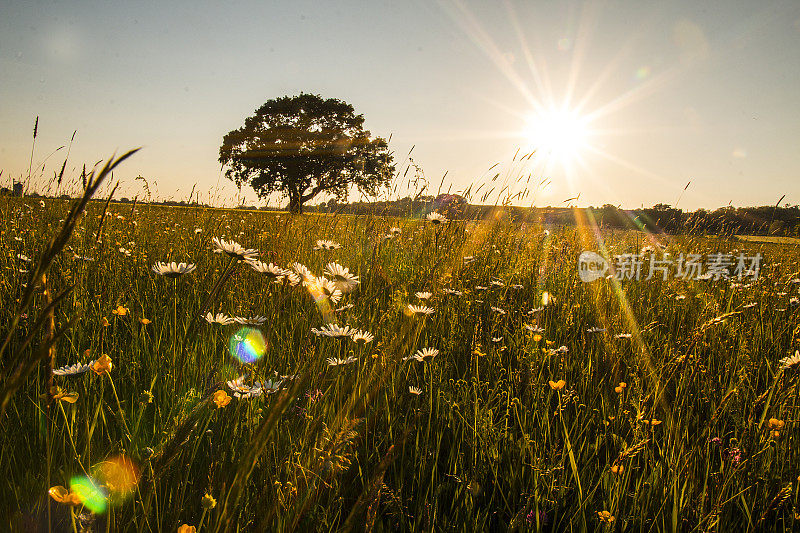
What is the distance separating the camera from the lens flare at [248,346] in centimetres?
154

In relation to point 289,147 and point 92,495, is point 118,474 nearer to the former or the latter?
point 92,495

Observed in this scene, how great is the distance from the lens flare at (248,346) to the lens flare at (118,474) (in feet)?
1.84

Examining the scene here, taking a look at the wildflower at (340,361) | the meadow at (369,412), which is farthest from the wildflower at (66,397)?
the wildflower at (340,361)

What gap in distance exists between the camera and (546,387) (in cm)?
171

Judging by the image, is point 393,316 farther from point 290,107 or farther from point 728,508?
point 290,107

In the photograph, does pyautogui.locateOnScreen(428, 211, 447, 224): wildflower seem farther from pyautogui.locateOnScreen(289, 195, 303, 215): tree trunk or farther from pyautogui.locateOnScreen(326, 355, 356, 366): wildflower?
pyautogui.locateOnScreen(326, 355, 356, 366): wildflower

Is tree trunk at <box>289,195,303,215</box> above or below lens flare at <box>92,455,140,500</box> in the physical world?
above

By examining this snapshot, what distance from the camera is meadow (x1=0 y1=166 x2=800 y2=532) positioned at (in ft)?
2.74

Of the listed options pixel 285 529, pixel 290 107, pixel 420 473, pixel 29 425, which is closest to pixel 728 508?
pixel 420 473

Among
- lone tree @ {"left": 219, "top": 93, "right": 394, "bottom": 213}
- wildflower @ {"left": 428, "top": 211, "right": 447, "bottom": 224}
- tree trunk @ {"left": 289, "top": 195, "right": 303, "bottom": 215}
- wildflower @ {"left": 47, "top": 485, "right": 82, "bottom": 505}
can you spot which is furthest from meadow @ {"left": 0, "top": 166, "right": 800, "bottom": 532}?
lone tree @ {"left": 219, "top": 93, "right": 394, "bottom": 213}

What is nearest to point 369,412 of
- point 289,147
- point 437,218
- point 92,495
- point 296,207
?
point 92,495

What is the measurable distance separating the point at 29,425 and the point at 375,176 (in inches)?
1111

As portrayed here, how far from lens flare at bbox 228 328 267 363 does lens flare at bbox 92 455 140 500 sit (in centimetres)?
56

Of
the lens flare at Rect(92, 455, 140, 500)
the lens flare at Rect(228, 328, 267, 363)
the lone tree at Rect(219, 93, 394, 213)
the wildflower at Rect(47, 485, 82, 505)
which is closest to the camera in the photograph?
the wildflower at Rect(47, 485, 82, 505)
